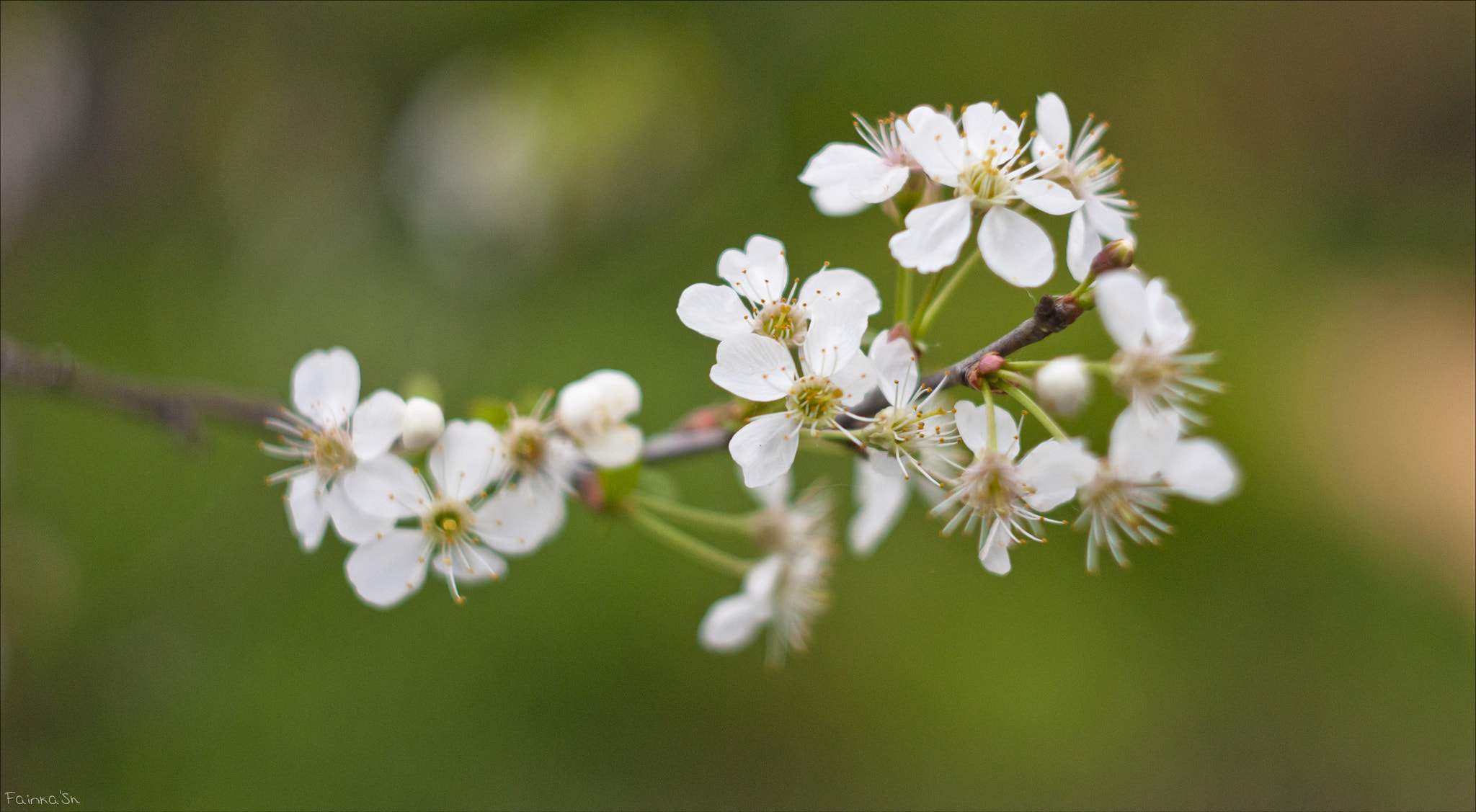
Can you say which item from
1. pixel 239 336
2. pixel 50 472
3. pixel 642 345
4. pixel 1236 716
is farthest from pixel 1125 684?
pixel 50 472

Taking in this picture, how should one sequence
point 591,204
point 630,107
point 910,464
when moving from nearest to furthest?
point 910,464
point 630,107
point 591,204

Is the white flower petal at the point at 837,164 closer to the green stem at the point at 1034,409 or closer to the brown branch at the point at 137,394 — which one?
the green stem at the point at 1034,409

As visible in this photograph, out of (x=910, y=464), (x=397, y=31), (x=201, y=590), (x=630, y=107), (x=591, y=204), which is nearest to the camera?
(x=910, y=464)

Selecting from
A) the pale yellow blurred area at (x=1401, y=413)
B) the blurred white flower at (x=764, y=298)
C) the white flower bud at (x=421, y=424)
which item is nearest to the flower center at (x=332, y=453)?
the white flower bud at (x=421, y=424)

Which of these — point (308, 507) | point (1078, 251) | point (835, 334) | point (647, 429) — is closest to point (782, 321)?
point (835, 334)

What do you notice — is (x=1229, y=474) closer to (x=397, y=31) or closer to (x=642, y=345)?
(x=642, y=345)

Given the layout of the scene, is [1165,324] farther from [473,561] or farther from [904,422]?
[473,561]

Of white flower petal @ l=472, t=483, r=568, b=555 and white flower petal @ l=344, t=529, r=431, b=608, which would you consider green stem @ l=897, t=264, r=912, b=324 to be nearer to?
white flower petal @ l=472, t=483, r=568, b=555
